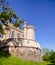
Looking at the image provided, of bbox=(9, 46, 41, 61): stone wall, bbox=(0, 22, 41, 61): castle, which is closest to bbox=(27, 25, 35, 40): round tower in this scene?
bbox=(0, 22, 41, 61): castle

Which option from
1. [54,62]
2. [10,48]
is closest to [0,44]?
[10,48]

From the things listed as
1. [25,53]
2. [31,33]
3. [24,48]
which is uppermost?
[31,33]

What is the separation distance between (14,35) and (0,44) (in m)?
15.8

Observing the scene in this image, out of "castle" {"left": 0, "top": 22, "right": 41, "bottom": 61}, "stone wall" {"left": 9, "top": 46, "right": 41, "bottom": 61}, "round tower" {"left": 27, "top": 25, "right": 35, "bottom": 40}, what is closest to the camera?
"stone wall" {"left": 9, "top": 46, "right": 41, "bottom": 61}

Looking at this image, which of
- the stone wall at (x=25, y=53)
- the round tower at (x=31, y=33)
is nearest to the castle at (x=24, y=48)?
the stone wall at (x=25, y=53)

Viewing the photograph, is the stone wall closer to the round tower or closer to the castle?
the castle

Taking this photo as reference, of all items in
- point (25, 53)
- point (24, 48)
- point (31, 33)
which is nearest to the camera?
point (25, 53)

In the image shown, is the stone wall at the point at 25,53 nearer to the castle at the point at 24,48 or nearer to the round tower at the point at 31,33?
the castle at the point at 24,48

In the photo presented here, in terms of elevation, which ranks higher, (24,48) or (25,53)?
(24,48)

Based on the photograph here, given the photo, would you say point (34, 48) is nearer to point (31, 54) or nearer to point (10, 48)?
point (31, 54)

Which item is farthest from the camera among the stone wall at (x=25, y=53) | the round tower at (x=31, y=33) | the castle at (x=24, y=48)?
the round tower at (x=31, y=33)

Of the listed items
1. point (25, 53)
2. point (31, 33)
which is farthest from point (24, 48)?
point (31, 33)

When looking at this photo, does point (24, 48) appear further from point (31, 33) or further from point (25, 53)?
point (31, 33)

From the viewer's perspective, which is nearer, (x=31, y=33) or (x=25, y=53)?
(x=25, y=53)
